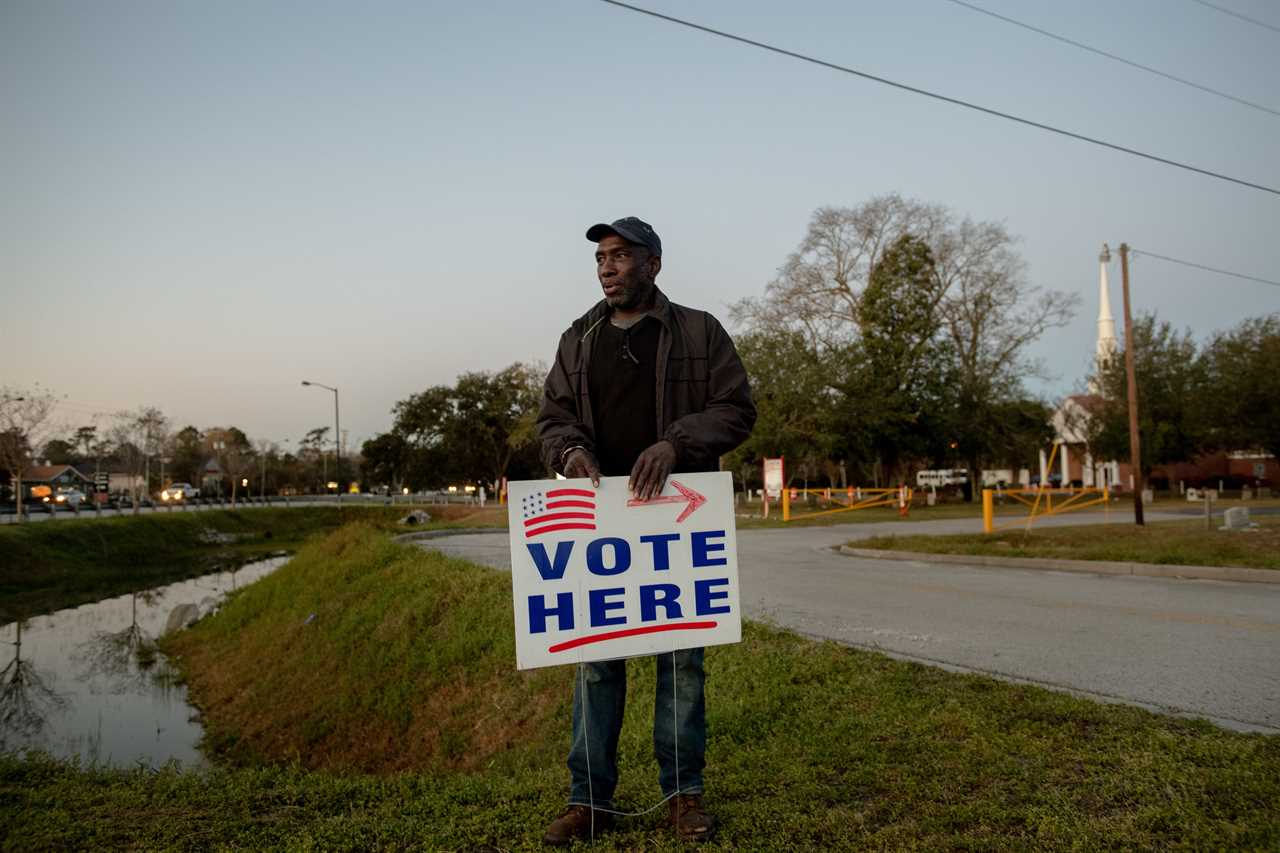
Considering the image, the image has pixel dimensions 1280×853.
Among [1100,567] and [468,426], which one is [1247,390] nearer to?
[1100,567]

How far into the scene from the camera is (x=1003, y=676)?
6090 mm

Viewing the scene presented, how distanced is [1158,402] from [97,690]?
45073 mm

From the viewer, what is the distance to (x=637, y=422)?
3477 mm

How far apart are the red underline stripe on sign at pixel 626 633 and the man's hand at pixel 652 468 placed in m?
0.51

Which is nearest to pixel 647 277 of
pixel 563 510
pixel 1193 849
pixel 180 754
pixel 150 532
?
pixel 563 510

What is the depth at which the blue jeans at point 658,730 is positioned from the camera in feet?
11.1

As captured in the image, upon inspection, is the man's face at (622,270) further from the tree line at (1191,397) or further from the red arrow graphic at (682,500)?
the tree line at (1191,397)

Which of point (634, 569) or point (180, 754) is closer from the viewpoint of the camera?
point (634, 569)

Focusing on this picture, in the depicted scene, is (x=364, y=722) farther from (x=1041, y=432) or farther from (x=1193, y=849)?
(x=1041, y=432)

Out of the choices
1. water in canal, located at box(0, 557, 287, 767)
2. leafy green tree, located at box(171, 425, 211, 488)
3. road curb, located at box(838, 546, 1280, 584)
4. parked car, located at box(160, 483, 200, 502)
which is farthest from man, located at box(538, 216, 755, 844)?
leafy green tree, located at box(171, 425, 211, 488)

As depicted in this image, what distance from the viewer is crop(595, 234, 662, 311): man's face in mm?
3455

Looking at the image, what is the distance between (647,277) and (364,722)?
8783 millimetres

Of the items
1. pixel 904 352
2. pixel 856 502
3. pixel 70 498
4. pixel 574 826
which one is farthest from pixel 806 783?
pixel 70 498

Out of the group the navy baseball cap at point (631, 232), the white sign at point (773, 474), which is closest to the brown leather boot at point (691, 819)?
the navy baseball cap at point (631, 232)
